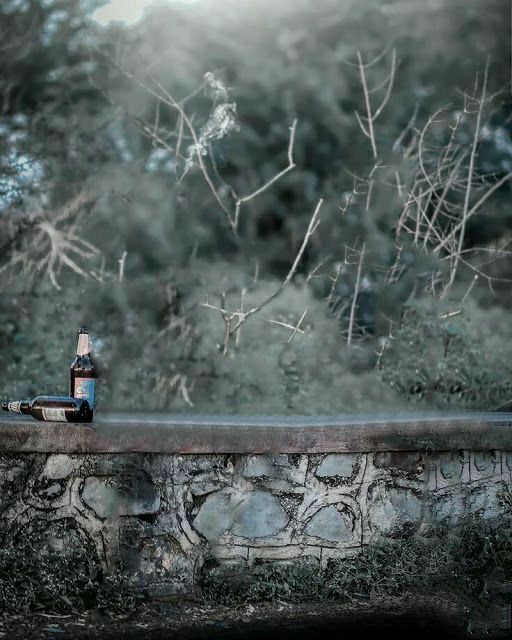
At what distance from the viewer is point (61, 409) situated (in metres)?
3.07

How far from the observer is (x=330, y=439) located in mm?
3225

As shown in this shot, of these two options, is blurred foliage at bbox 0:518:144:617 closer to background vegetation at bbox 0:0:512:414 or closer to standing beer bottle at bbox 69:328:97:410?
standing beer bottle at bbox 69:328:97:410

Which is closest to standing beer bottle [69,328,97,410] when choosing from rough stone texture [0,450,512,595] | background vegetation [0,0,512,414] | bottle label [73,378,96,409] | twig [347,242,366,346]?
bottle label [73,378,96,409]

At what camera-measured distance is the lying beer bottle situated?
3066mm

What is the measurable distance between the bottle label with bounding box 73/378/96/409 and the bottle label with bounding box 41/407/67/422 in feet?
0.50

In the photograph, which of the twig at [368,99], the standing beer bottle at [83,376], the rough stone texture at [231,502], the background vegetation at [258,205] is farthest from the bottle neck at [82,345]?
the twig at [368,99]

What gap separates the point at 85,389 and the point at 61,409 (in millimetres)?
171

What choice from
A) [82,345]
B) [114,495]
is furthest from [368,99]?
[114,495]

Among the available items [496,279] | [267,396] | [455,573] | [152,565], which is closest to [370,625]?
[455,573]

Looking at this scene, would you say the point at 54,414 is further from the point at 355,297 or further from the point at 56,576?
the point at 355,297

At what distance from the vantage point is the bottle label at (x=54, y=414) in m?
3.06

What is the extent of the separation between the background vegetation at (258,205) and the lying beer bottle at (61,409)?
75.1 inches

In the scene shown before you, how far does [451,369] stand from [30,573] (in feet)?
10.3

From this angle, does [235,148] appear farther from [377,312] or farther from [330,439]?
[330,439]
